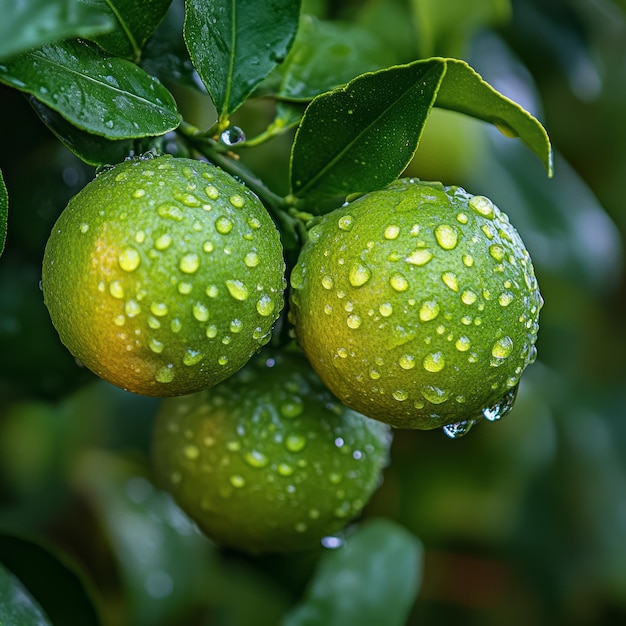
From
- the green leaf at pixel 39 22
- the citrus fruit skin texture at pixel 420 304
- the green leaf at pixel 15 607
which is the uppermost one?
the green leaf at pixel 39 22

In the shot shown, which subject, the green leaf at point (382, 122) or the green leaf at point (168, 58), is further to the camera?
the green leaf at point (168, 58)

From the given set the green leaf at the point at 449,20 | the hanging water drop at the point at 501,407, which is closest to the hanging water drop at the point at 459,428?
the hanging water drop at the point at 501,407

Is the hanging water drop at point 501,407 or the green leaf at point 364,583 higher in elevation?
the hanging water drop at point 501,407

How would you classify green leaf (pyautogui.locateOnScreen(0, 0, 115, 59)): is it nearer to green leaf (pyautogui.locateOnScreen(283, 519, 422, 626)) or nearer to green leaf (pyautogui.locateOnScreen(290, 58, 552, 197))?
green leaf (pyautogui.locateOnScreen(290, 58, 552, 197))

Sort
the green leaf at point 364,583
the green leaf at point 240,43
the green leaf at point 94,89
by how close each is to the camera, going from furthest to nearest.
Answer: the green leaf at point 364,583
the green leaf at point 240,43
the green leaf at point 94,89

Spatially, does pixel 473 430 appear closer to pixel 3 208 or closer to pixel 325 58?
pixel 325 58

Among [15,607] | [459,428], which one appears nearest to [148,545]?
[15,607]

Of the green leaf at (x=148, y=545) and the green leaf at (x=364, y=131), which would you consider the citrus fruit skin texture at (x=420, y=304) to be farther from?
the green leaf at (x=148, y=545)

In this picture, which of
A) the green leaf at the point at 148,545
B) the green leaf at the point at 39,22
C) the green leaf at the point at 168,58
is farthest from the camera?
the green leaf at the point at 148,545

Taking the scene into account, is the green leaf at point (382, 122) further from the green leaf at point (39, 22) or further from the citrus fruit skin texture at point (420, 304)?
the green leaf at point (39, 22)
